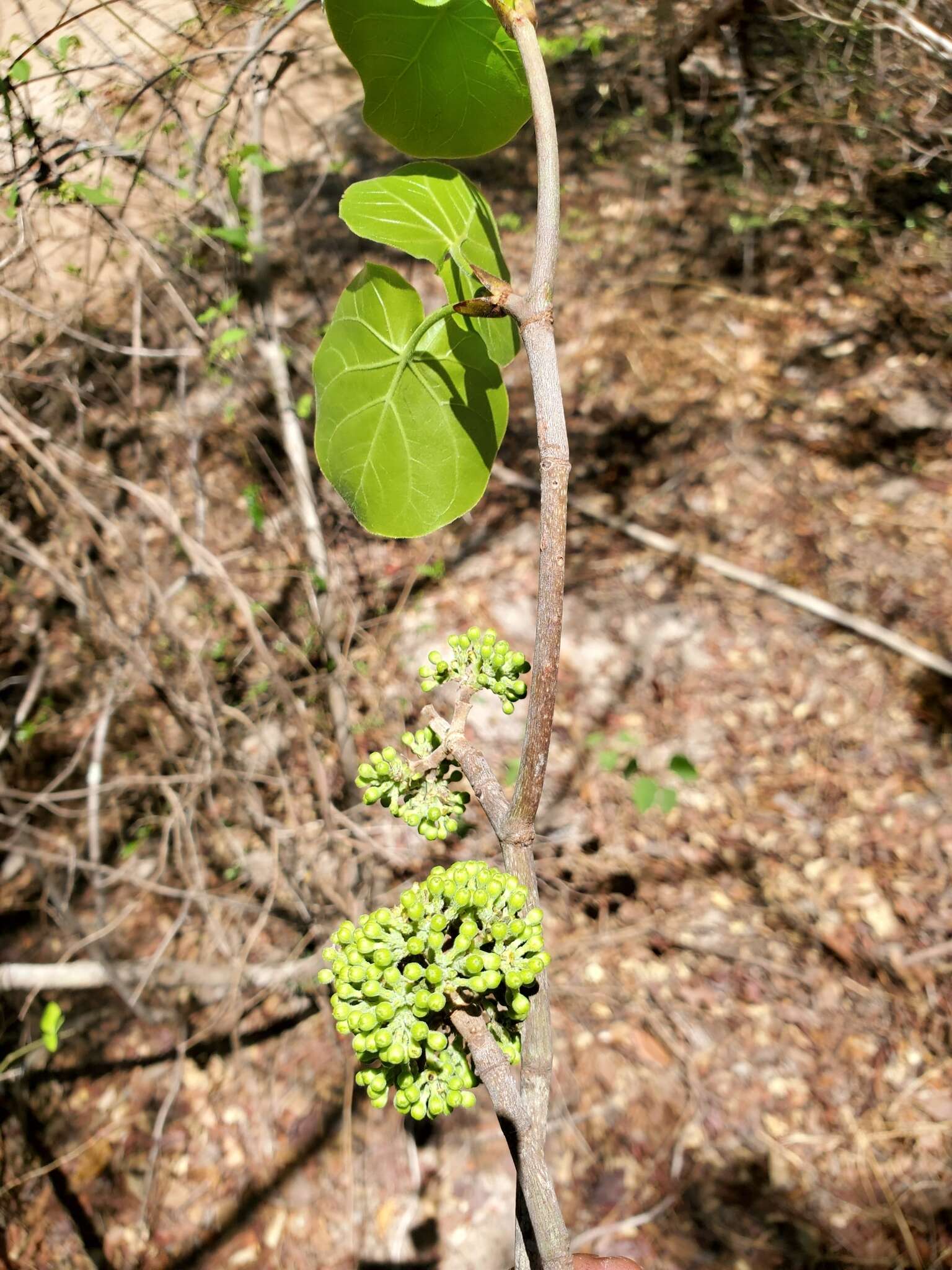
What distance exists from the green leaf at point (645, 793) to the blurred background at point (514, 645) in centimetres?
23

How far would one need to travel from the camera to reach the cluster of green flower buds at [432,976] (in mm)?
519

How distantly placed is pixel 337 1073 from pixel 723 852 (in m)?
1.34

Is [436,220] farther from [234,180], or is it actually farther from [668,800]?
[668,800]

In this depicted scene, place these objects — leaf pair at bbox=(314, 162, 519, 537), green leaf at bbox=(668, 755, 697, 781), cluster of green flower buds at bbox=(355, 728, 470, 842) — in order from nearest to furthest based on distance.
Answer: cluster of green flower buds at bbox=(355, 728, 470, 842), leaf pair at bbox=(314, 162, 519, 537), green leaf at bbox=(668, 755, 697, 781)

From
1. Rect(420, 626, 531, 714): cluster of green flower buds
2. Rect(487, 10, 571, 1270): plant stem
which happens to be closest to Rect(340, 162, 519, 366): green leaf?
Rect(487, 10, 571, 1270): plant stem

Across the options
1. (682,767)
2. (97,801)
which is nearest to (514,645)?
(682,767)

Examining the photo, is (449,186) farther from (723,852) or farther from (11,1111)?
(11,1111)

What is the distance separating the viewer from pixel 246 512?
3422 mm

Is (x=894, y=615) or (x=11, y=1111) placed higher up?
(x=894, y=615)

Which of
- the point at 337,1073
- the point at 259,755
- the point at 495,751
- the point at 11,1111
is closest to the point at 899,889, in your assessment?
the point at 495,751

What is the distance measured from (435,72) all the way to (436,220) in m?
0.20

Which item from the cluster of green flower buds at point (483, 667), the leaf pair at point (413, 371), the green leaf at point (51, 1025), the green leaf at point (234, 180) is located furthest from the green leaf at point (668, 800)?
the green leaf at point (234, 180)

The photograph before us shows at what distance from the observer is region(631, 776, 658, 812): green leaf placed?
98.7 inches

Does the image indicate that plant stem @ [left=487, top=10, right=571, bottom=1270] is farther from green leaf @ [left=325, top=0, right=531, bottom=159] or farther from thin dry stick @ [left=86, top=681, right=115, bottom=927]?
thin dry stick @ [left=86, top=681, right=115, bottom=927]
